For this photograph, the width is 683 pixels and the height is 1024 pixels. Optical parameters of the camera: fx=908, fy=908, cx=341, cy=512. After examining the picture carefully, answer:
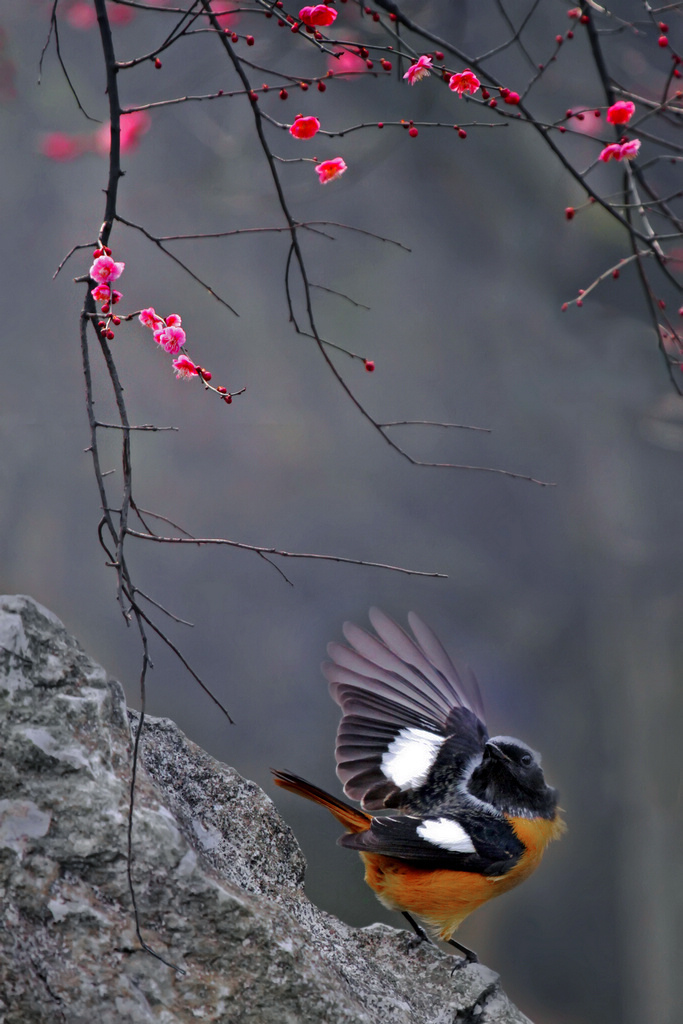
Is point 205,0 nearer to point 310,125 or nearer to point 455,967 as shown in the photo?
point 310,125

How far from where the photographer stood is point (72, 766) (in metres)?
0.77

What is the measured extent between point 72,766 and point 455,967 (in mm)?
514

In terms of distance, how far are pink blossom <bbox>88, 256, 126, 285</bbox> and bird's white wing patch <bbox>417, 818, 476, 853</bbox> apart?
679mm

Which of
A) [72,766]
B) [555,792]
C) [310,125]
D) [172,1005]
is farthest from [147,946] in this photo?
[310,125]

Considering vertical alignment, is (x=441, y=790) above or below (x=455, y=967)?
above

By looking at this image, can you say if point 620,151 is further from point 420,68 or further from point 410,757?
point 410,757

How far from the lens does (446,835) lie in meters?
1.04

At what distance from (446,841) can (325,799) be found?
0.49 ft

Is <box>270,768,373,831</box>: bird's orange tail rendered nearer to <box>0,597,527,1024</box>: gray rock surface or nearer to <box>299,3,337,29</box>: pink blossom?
<box>0,597,527,1024</box>: gray rock surface

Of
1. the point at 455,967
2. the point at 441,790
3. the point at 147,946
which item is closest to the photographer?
the point at 147,946

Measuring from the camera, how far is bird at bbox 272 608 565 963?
1039 millimetres

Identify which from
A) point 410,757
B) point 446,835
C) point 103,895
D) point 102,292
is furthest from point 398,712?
point 102,292

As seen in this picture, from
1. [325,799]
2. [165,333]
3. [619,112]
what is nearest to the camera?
[165,333]

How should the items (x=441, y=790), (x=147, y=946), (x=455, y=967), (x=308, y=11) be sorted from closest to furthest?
(x=147, y=946)
(x=308, y=11)
(x=455, y=967)
(x=441, y=790)
